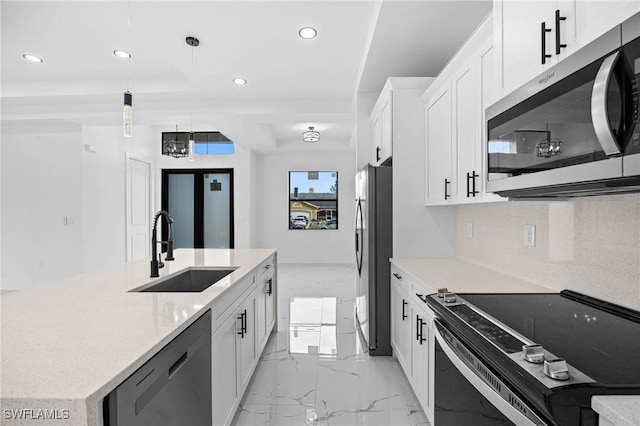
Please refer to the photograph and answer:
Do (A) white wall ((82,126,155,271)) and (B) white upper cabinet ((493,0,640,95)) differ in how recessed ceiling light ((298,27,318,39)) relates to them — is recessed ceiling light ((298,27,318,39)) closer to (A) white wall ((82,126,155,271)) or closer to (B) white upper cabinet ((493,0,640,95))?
(B) white upper cabinet ((493,0,640,95))

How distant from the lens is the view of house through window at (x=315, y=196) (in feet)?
27.9

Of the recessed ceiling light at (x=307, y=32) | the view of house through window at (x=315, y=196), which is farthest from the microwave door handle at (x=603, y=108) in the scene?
the view of house through window at (x=315, y=196)

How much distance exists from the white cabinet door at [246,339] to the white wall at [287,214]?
231 inches

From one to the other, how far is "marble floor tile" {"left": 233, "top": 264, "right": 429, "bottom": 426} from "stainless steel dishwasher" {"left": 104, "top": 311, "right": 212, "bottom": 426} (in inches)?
33.6

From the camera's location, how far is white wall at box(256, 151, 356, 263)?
8.49 m

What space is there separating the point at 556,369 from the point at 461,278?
141 centimetres

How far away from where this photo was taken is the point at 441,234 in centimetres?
307

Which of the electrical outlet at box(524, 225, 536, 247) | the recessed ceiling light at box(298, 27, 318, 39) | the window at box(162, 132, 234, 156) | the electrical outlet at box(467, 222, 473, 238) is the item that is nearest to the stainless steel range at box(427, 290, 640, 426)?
the electrical outlet at box(524, 225, 536, 247)

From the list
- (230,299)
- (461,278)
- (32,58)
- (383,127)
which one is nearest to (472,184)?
(461,278)

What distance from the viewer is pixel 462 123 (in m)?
2.29

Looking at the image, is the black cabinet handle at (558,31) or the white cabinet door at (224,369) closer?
the black cabinet handle at (558,31)

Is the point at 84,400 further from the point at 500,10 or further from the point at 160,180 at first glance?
the point at 160,180

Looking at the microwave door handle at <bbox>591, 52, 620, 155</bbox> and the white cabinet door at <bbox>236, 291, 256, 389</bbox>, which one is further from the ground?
the microwave door handle at <bbox>591, 52, 620, 155</bbox>

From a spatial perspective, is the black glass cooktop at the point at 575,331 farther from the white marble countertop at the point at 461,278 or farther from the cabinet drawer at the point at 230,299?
the cabinet drawer at the point at 230,299
